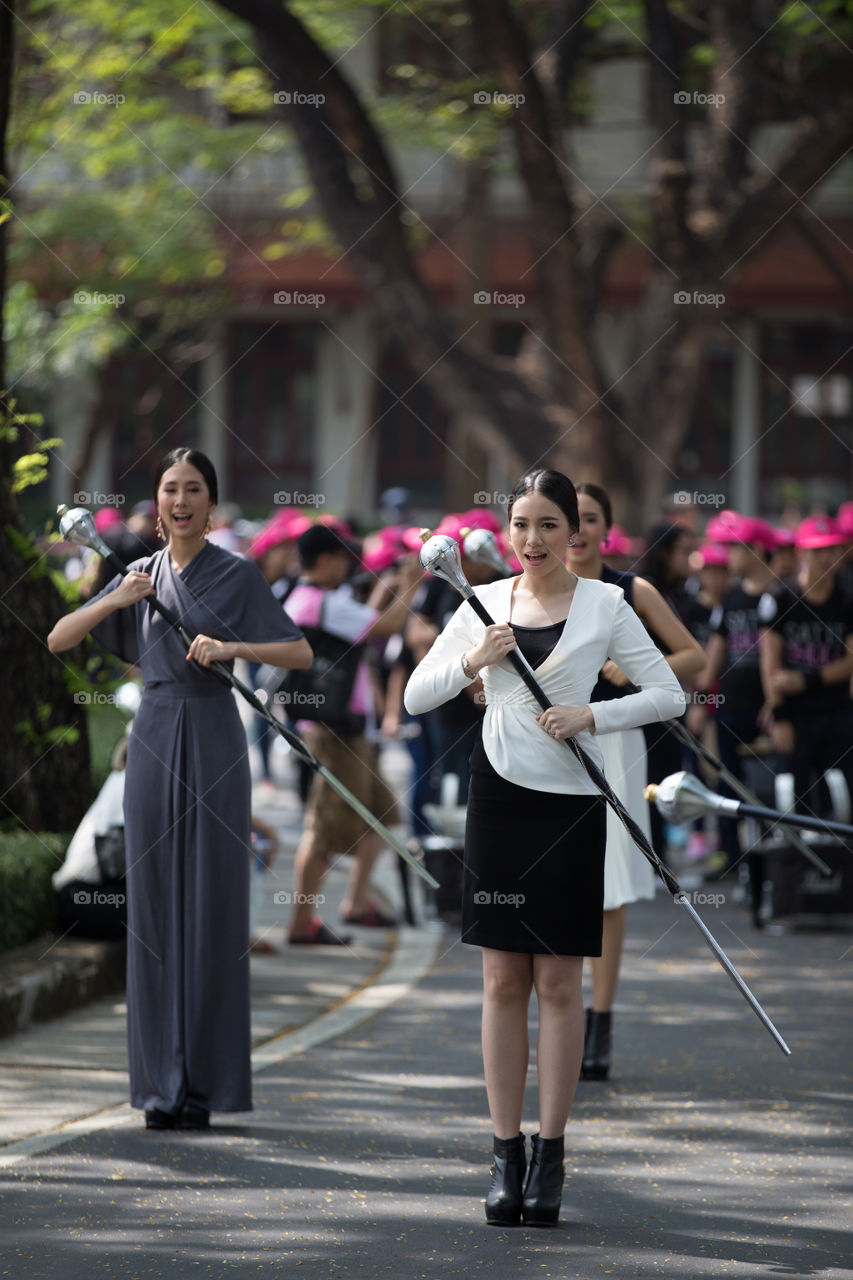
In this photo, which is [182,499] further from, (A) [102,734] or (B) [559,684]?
(A) [102,734]

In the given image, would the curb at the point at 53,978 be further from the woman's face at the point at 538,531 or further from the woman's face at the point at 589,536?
the woman's face at the point at 538,531

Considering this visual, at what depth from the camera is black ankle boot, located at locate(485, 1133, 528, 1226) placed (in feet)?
14.4

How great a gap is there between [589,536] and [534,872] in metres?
1.91

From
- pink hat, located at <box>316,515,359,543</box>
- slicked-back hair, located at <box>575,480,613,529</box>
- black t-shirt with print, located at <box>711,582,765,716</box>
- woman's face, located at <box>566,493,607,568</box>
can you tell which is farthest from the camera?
black t-shirt with print, located at <box>711,582,765,716</box>

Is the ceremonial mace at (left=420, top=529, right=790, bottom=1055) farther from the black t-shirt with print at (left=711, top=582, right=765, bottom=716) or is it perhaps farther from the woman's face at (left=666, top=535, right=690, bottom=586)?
the black t-shirt with print at (left=711, top=582, right=765, bottom=716)

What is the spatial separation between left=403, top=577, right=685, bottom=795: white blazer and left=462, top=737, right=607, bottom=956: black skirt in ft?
0.17

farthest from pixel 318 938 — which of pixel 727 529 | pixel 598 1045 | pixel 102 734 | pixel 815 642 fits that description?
pixel 727 529

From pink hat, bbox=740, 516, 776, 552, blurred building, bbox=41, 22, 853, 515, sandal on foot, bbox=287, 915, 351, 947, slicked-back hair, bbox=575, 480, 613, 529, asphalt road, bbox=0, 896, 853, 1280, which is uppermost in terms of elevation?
blurred building, bbox=41, 22, 853, 515

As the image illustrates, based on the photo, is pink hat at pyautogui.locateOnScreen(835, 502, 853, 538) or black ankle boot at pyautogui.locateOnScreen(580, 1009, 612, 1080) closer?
black ankle boot at pyautogui.locateOnScreen(580, 1009, 612, 1080)

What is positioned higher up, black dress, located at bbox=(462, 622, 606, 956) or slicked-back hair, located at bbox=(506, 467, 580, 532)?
slicked-back hair, located at bbox=(506, 467, 580, 532)

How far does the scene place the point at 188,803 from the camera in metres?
5.32

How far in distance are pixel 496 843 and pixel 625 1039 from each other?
2.44m

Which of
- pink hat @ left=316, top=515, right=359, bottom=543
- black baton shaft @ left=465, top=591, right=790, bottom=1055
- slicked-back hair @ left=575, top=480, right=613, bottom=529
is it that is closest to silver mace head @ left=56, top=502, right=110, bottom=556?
black baton shaft @ left=465, top=591, right=790, bottom=1055

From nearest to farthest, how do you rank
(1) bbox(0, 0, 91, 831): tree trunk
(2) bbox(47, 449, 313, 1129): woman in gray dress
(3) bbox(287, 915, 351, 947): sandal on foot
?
(2) bbox(47, 449, 313, 1129): woman in gray dress
(1) bbox(0, 0, 91, 831): tree trunk
(3) bbox(287, 915, 351, 947): sandal on foot
